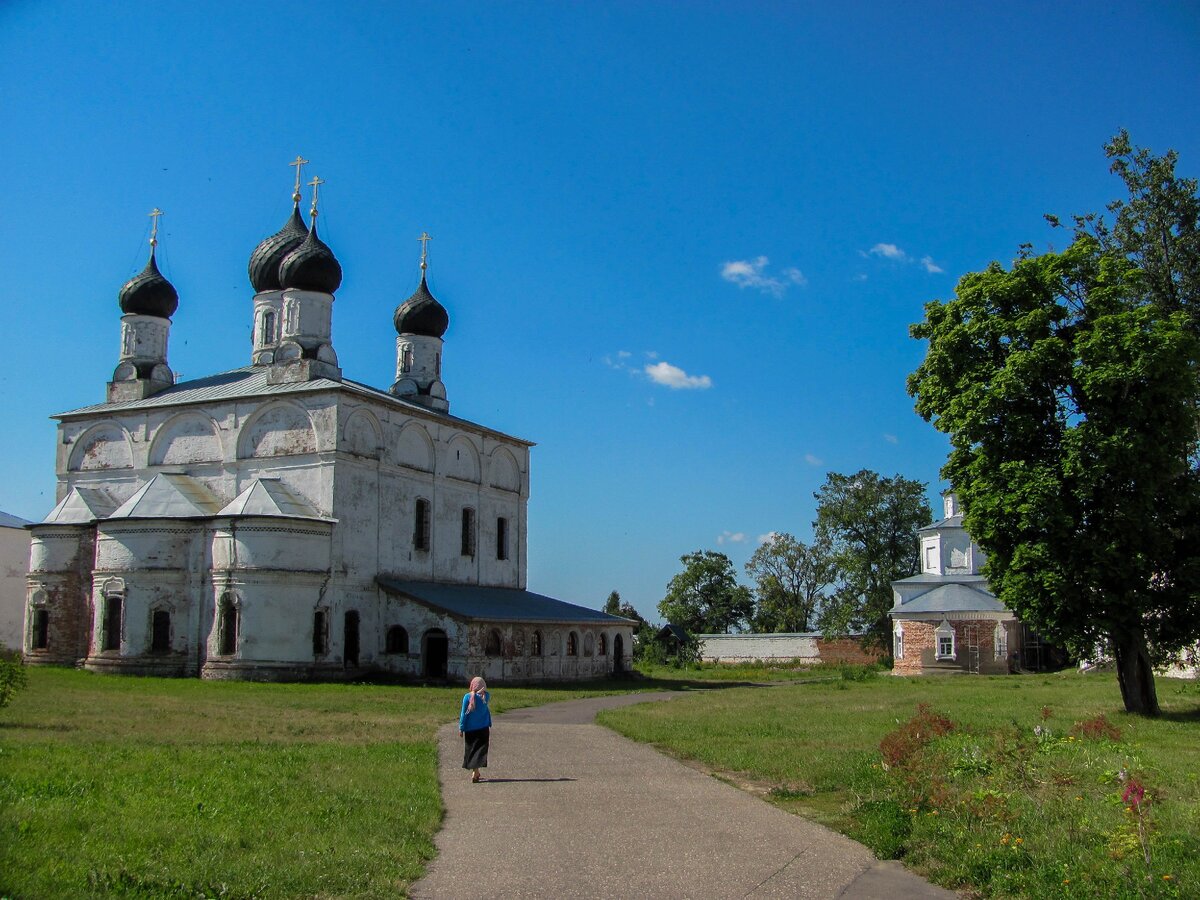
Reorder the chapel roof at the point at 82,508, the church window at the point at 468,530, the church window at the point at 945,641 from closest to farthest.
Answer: the chapel roof at the point at 82,508 → the church window at the point at 468,530 → the church window at the point at 945,641

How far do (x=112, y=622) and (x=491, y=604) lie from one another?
36.0 feet

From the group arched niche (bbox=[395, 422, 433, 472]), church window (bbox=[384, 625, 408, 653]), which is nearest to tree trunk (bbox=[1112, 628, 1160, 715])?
church window (bbox=[384, 625, 408, 653])

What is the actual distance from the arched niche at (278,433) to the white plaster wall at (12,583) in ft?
44.7

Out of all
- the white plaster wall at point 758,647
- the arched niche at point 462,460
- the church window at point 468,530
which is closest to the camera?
the arched niche at point 462,460

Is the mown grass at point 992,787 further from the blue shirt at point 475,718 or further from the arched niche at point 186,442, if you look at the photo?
the arched niche at point 186,442

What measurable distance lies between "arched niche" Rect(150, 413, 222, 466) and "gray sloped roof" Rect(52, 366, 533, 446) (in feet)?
2.00

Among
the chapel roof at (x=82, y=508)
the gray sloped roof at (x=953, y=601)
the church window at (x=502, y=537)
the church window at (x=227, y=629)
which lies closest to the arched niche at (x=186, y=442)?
the chapel roof at (x=82, y=508)

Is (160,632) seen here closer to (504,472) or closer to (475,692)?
(504,472)

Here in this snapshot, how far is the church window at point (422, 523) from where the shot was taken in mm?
35281

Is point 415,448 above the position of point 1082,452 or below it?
above

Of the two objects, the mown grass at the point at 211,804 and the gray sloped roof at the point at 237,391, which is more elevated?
the gray sloped roof at the point at 237,391

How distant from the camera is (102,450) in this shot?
117 ft

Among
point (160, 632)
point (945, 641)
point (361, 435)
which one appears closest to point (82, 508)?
point (160, 632)

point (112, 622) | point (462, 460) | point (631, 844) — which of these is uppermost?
point (462, 460)
